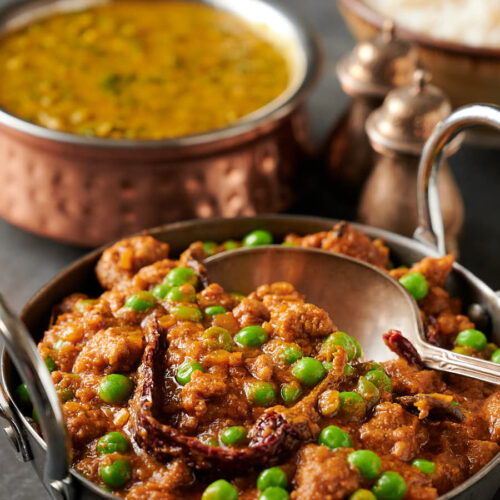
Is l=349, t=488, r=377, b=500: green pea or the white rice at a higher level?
the white rice

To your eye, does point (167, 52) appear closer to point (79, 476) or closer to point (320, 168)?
point (320, 168)

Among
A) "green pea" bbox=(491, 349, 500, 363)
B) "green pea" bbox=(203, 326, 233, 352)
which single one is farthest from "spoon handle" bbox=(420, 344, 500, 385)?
"green pea" bbox=(203, 326, 233, 352)

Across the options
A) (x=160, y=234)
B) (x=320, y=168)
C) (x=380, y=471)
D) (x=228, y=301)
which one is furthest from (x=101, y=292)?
(x=320, y=168)

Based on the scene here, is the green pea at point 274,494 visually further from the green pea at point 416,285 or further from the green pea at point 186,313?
the green pea at point 416,285

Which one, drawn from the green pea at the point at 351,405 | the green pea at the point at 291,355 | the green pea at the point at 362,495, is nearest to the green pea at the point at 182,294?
the green pea at the point at 291,355

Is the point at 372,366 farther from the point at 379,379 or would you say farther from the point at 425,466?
the point at 425,466

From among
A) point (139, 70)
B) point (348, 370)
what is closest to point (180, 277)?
point (348, 370)

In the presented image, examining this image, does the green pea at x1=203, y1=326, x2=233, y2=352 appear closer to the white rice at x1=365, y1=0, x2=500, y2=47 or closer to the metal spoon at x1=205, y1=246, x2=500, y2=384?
the metal spoon at x1=205, y1=246, x2=500, y2=384
